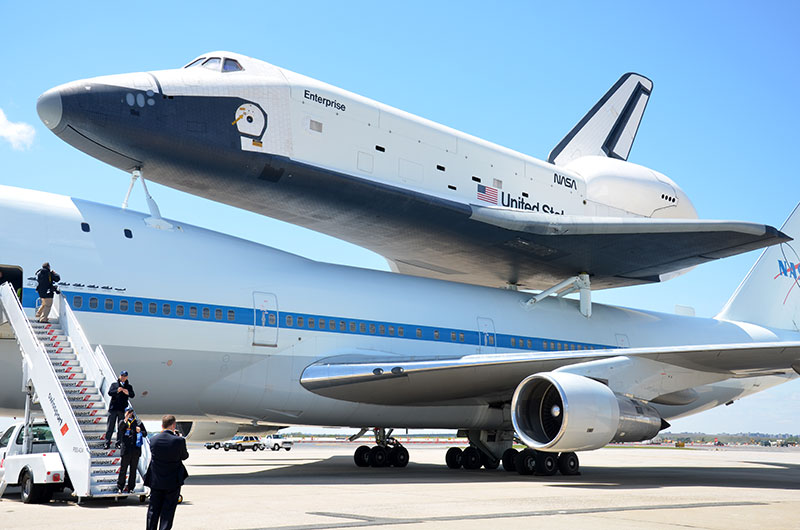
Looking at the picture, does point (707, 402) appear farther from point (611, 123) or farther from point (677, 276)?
point (611, 123)

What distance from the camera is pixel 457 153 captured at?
1648 centimetres

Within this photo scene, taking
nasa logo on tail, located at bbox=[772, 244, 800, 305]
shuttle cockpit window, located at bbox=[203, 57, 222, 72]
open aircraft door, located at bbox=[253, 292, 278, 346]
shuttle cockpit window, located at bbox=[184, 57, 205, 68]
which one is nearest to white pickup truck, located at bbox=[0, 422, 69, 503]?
open aircraft door, located at bbox=[253, 292, 278, 346]

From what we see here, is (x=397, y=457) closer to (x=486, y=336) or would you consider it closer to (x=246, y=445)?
(x=486, y=336)

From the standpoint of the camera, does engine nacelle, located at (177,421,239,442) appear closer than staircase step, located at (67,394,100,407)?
No

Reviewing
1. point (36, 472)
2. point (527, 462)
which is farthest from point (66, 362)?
point (527, 462)

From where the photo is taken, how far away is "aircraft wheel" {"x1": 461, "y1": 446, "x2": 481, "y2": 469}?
1819 centimetres

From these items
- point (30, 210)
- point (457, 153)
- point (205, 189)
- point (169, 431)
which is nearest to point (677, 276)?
point (457, 153)

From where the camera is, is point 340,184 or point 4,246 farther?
point 340,184

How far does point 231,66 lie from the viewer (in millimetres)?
13922

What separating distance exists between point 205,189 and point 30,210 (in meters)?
3.64

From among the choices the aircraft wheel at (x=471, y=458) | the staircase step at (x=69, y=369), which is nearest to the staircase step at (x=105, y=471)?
the staircase step at (x=69, y=369)

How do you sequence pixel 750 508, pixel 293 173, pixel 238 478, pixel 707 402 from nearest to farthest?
pixel 750 508 → pixel 238 478 → pixel 293 173 → pixel 707 402

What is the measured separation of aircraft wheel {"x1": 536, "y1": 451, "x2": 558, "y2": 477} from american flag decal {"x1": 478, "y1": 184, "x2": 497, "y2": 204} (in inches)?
211

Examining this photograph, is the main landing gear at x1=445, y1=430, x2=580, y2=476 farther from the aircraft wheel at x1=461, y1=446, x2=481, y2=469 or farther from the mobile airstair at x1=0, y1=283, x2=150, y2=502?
the mobile airstair at x1=0, y1=283, x2=150, y2=502
